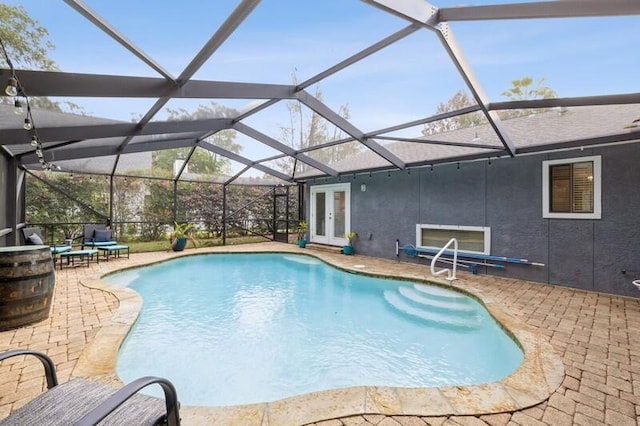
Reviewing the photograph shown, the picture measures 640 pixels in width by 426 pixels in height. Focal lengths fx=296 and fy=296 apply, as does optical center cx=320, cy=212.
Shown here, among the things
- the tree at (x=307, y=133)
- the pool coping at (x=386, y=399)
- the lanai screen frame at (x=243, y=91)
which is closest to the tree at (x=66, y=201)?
the lanai screen frame at (x=243, y=91)

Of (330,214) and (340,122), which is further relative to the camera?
(330,214)

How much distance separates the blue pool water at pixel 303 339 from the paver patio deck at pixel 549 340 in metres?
0.51

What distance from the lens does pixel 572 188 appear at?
5.82 m

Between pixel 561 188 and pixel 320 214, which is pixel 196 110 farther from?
pixel 561 188

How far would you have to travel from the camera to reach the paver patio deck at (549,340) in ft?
7.06

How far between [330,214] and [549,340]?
836 centimetres

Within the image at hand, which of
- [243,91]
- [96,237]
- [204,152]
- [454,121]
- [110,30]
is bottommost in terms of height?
[96,237]

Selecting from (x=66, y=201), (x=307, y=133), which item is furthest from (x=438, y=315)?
(x=66, y=201)

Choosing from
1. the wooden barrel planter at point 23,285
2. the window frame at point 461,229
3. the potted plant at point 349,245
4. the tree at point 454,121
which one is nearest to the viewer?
the wooden barrel planter at point 23,285

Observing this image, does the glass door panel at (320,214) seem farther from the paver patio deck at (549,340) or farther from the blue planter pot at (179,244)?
the paver patio deck at (549,340)

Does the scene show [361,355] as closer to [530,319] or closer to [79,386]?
[530,319]

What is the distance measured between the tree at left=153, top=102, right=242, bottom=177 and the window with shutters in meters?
6.75

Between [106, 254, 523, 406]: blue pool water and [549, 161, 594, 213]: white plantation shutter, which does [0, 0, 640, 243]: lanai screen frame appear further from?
[106, 254, 523, 406]: blue pool water

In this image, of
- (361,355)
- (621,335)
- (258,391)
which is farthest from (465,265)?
(258,391)
